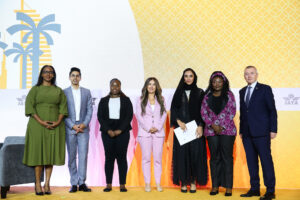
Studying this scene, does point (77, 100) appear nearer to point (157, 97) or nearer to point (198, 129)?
point (157, 97)

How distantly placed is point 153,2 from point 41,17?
190cm

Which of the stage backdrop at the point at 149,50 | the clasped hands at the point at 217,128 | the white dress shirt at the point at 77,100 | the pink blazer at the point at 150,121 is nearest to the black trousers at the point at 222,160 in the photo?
the clasped hands at the point at 217,128

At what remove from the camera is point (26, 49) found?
516 centimetres

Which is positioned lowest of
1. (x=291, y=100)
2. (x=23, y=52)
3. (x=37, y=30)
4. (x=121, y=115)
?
(x=121, y=115)

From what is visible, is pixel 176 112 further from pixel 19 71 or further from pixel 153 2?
pixel 19 71

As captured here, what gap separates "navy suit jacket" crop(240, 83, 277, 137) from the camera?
12.6ft

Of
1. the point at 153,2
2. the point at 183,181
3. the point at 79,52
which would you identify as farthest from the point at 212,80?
the point at 79,52

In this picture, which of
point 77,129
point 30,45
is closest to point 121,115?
point 77,129

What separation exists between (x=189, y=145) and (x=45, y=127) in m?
1.92

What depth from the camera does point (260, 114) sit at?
388 centimetres

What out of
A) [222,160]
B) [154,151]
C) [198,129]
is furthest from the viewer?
[154,151]

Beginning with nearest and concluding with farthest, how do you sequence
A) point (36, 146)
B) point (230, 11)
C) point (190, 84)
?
point (36, 146), point (190, 84), point (230, 11)

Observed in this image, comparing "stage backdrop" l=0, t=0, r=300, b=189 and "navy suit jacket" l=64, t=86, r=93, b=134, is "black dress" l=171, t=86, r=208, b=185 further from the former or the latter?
"navy suit jacket" l=64, t=86, r=93, b=134

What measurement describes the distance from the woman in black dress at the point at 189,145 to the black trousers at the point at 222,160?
21 cm
